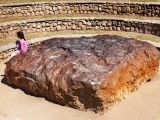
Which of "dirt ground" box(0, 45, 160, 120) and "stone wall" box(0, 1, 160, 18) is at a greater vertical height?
"stone wall" box(0, 1, 160, 18)

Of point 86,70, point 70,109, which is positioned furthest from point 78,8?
point 70,109

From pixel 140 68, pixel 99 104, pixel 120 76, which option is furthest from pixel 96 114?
pixel 140 68

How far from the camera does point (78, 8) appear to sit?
1089 cm

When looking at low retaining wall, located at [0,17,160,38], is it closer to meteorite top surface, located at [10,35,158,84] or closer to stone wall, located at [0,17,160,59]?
stone wall, located at [0,17,160,59]

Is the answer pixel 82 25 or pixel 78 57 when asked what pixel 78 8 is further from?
pixel 78 57

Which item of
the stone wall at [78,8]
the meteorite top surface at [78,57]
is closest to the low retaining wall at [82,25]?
the stone wall at [78,8]

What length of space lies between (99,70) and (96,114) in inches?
33.1

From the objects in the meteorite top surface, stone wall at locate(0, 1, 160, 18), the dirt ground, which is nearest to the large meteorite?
the meteorite top surface

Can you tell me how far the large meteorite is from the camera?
11.4ft

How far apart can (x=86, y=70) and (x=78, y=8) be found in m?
7.82

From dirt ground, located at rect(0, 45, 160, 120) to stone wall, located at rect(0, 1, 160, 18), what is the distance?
6.52 metres

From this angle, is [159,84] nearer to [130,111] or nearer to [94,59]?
[130,111]

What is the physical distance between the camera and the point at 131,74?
4098mm

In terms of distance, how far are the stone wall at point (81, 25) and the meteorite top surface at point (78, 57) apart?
431 cm
